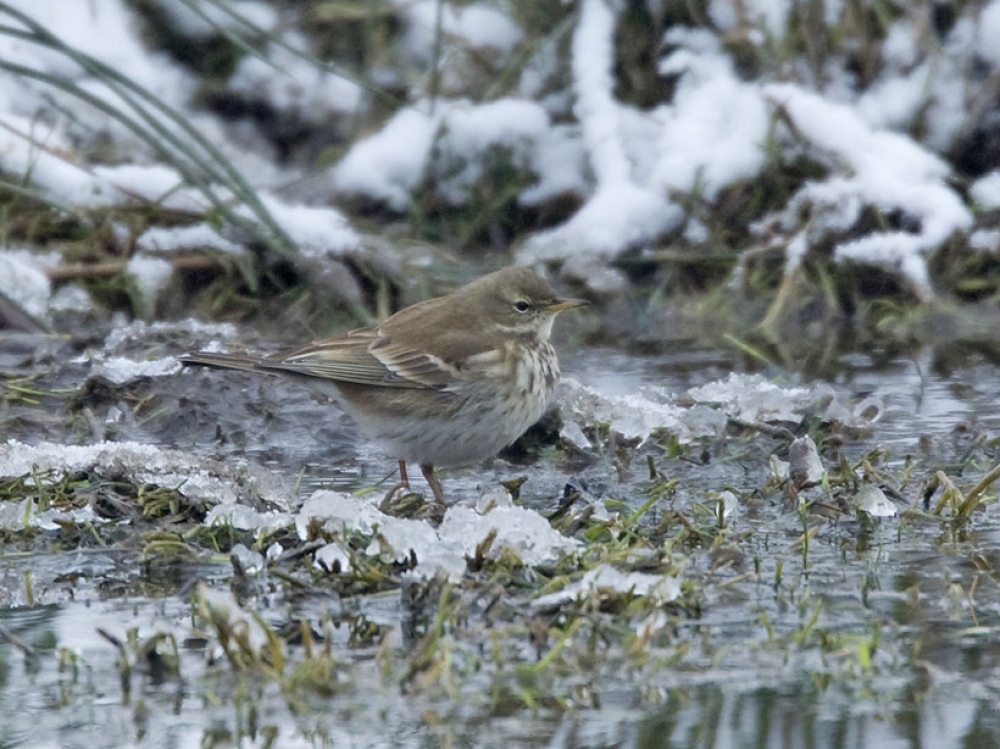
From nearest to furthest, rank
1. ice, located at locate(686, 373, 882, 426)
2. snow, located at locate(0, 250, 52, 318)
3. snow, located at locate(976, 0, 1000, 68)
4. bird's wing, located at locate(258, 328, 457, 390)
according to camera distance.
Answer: bird's wing, located at locate(258, 328, 457, 390), ice, located at locate(686, 373, 882, 426), snow, located at locate(0, 250, 52, 318), snow, located at locate(976, 0, 1000, 68)

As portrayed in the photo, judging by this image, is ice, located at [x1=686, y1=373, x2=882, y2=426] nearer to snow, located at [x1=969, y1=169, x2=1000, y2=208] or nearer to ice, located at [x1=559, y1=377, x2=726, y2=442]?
ice, located at [x1=559, y1=377, x2=726, y2=442]

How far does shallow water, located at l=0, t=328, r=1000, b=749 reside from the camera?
141 inches

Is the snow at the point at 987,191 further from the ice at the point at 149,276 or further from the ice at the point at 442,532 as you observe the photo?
the ice at the point at 442,532

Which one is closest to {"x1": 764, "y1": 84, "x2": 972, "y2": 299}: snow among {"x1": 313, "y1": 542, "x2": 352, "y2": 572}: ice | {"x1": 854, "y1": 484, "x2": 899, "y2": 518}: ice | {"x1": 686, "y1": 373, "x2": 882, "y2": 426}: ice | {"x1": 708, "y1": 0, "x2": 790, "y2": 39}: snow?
{"x1": 708, "y1": 0, "x2": 790, "y2": 39}: snow

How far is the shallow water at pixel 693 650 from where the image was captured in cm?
357

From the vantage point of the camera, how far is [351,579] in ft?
15.0

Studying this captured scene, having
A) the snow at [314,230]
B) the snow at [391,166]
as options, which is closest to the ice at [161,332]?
the snow at [314,230]

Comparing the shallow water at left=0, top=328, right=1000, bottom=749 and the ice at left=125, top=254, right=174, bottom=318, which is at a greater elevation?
the ice at left=125, top=254, right=174, bottom=318

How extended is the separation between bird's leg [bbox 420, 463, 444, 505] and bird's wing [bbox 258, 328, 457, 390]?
330 millimetres

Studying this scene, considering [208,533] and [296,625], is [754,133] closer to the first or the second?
[208,533]

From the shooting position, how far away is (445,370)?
618cm

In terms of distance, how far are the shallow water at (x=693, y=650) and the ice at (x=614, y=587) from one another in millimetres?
121

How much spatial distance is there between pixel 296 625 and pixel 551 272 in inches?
203

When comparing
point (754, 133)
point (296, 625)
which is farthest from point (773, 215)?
point (296, 625)
